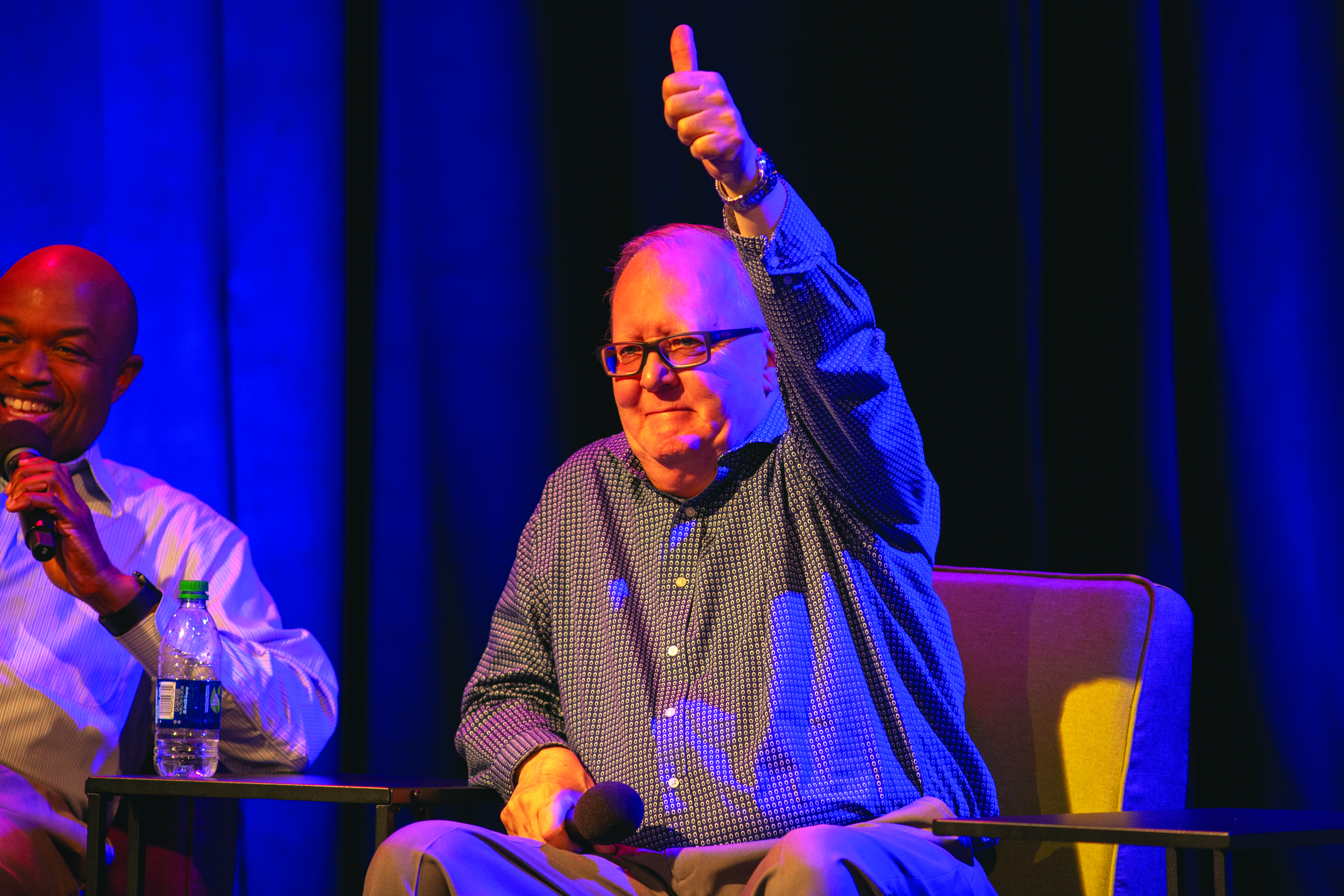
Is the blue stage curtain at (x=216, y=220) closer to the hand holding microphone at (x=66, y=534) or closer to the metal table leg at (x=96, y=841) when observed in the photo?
the hand holding microphone at (x=66, y=534)

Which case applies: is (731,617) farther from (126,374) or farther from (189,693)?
(126,374)

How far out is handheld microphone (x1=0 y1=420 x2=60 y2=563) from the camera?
1796mm

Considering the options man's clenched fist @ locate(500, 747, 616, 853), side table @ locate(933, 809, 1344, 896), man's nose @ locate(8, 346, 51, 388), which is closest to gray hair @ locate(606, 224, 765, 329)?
man's clenched fist @ locate(500, 747, 616, 853)

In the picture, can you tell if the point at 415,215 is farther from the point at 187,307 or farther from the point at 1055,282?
the point at 1055,282

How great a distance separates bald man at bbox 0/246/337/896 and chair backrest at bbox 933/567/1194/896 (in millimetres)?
1046

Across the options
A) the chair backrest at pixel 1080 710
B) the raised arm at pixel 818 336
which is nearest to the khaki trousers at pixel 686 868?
the chair backrest at pixel 1080 710

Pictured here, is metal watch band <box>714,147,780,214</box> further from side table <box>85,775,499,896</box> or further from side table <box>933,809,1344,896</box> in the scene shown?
side table <box>85,775,499,896</box>

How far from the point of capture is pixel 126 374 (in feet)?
7.29

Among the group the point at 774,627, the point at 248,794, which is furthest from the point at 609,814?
the point at 248,794

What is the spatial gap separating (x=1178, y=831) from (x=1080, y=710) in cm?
55

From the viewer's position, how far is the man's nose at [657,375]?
169 cm

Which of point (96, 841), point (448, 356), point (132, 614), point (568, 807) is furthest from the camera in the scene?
point (448, 356)

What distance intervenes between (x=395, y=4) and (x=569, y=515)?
1.38m

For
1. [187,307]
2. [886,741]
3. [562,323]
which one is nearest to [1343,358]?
[886,741]
